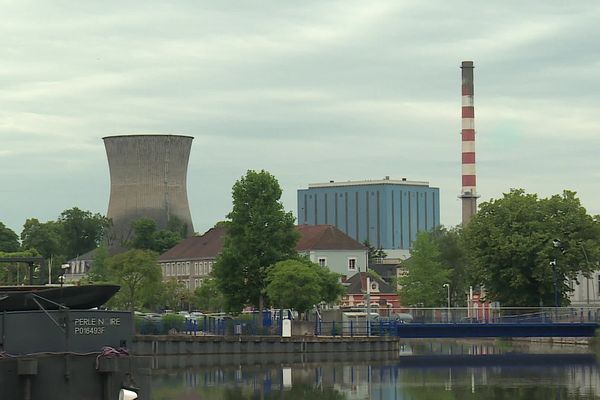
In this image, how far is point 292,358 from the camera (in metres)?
77.9

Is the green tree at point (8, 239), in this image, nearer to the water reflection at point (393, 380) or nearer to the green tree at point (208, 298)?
the green tree at point (208, 298)

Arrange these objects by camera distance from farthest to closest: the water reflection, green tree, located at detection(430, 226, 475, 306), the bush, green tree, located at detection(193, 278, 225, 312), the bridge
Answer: green tree, located at detection(430, 226, 475, 306) → green tree, located at detection(193, 278, 225, 312) → the bridge → the bush → the water reflection

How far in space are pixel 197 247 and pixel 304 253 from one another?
23316mm

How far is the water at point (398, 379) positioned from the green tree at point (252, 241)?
12.5 meters

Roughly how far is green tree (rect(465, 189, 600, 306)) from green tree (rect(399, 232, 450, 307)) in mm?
24362

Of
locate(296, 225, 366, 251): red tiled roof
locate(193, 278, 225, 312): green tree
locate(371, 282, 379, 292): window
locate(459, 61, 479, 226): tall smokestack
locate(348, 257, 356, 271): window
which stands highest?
locate(459, 61, 479, 226): tall smokestack

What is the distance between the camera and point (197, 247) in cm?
17112

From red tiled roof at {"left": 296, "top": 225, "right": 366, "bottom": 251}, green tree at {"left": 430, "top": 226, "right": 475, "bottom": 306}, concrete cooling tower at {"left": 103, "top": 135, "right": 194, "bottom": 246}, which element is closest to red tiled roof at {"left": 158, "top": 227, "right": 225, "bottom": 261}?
concrete cooling tower at {"left": 103, "top": 135, "right": 194, "bottom": 246}

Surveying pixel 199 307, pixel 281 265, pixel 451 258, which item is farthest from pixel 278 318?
pixel 451 258

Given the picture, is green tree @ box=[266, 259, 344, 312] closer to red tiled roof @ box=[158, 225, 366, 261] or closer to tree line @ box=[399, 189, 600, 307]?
tree line @ box=[399, 189, 600, 307]

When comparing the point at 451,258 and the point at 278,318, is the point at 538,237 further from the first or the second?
the point at 451,258

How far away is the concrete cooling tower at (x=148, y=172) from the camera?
148 meters

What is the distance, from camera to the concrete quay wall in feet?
256

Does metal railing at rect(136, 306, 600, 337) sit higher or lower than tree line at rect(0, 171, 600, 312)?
lower
